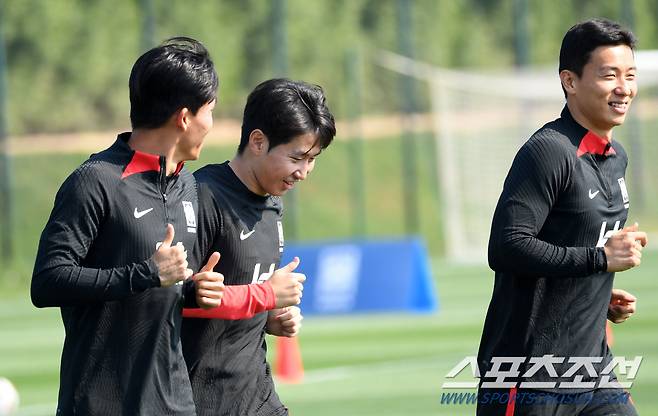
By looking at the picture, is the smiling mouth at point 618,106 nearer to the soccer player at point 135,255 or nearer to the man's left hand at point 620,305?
the man's left hand at point 620,305

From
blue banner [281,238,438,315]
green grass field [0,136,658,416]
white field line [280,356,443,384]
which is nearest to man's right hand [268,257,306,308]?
green grass field [0,136,658,416]

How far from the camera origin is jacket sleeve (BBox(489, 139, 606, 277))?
16.8 feet

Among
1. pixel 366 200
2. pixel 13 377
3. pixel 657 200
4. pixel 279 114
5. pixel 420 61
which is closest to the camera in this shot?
pixel 279 114

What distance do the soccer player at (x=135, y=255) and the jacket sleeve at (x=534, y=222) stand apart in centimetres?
114

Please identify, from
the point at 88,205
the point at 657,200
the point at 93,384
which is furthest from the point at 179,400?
the point at 657,200

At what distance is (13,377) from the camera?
12.7 meters

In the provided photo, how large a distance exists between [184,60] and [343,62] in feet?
91.8

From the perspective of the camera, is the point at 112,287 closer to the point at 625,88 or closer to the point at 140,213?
the point at 140,213

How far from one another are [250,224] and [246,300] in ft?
1.41

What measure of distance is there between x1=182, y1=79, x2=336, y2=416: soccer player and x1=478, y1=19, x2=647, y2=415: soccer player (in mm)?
798

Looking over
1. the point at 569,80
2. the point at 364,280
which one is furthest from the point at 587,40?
the point at 364,280

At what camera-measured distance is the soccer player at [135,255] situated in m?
4.49

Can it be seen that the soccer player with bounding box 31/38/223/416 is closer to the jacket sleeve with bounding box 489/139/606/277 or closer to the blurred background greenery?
the jacket sleeve with bounding box 489/139/606/277

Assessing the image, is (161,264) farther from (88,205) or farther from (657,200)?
(657,200)
